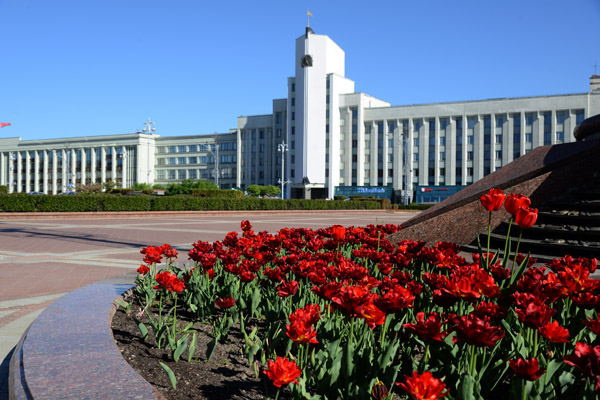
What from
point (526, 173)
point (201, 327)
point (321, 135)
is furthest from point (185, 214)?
point (321, 135)

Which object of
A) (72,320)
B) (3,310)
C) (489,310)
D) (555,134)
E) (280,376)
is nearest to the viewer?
(280,376)

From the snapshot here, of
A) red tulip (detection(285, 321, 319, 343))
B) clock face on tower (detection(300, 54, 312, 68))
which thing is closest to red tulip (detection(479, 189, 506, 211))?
red tulip (detection(285, 321, 319, 343))

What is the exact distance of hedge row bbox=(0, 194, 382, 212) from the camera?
848 inches

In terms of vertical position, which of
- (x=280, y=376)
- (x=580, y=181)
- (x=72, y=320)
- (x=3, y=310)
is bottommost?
(x=3, y=310)

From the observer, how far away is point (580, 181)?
6562mm

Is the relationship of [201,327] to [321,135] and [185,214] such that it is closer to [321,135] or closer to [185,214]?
[185,214]

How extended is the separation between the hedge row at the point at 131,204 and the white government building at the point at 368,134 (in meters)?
31.1

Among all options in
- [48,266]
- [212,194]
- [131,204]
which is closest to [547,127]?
[212,194]

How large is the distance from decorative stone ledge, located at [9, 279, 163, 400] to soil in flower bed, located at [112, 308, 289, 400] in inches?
6.1

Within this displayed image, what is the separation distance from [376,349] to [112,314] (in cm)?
199

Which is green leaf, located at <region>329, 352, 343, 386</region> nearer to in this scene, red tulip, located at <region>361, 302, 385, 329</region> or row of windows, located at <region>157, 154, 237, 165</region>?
red tulip, located at <region>361, 302, 385, 329</region>

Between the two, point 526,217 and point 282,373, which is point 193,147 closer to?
point 526,217

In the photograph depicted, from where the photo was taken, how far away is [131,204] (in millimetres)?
25031

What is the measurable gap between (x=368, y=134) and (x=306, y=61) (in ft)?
49.0
